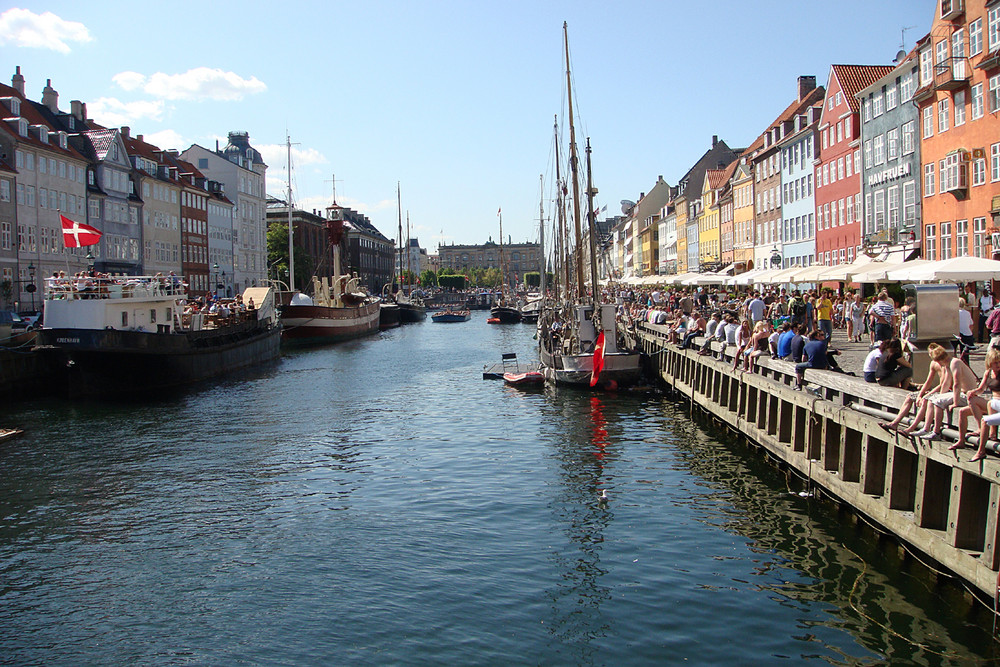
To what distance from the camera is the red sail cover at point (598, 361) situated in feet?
115

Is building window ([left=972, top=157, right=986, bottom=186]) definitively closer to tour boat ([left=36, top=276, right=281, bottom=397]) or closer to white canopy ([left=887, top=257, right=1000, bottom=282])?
white canopy ([left=887, top=257, right=1000, bottom=282])

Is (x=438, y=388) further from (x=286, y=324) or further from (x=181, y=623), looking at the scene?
(x=286, y=324)

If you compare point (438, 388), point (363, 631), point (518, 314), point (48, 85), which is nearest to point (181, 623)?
point (363, 631)

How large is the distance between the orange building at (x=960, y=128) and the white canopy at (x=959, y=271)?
11832mm

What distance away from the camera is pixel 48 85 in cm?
7169

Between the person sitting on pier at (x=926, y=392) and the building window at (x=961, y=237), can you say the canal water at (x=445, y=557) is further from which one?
the building window at (x=961, y=237)

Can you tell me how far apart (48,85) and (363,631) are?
236 feet

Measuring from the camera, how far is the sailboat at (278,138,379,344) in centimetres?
7212

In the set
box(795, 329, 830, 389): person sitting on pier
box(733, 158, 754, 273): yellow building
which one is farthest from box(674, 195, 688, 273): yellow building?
box(795, 329, 830, 389): person sitting on pier

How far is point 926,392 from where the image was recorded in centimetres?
1384

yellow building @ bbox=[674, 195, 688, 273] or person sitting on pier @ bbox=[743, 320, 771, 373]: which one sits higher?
yellow building @ bbox=[674, 195, 688, 273]

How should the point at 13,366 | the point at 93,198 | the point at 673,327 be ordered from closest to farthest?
the point at 13,366 → the point at 673,327 → the point at 93,198

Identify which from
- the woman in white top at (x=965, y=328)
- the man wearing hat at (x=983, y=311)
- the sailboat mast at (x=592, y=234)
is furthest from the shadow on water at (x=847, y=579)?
the sailboat mast at (x=592, y=234)

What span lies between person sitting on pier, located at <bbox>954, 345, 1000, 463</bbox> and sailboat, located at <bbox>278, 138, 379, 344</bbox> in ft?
198
